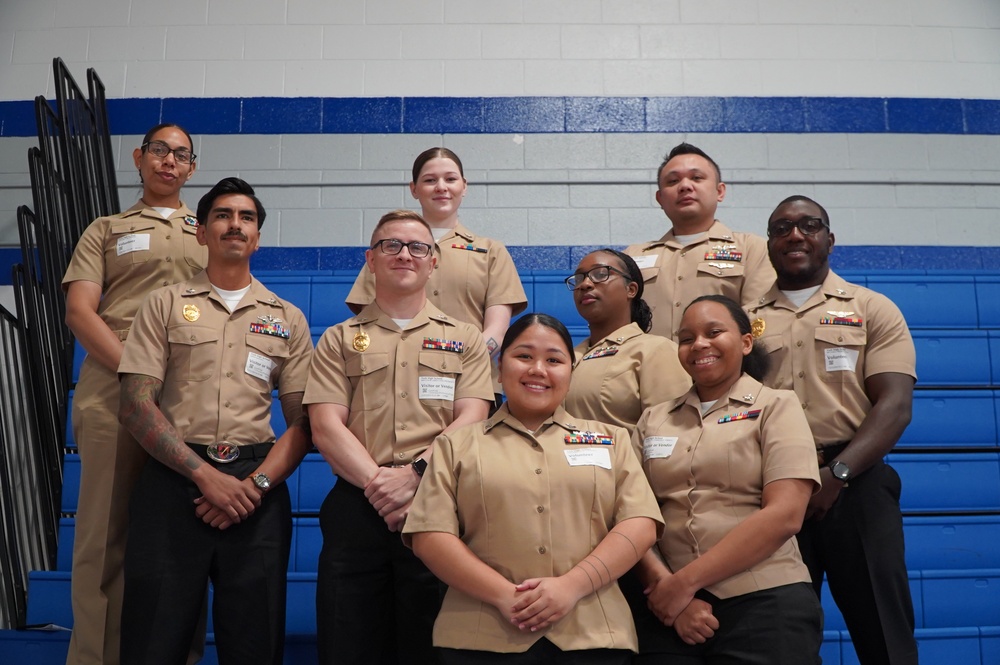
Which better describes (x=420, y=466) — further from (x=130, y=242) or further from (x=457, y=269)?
(x=130, y=242)

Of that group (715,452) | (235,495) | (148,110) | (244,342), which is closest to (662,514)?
(715,452)

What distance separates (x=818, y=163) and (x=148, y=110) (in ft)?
14.5

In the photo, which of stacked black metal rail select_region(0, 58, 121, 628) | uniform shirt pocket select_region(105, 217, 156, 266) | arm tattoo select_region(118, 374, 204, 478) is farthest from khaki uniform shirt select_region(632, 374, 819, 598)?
stacked black metal rail select_region(0, 58, 121, 628)

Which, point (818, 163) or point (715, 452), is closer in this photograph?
point (715, 452)

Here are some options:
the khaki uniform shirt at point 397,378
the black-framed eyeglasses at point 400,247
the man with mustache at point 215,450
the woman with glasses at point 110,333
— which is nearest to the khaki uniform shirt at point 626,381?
the khaki uniform shirt at point 397,378

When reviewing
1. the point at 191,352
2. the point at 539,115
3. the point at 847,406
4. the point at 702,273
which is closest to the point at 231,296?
the point at 191,352

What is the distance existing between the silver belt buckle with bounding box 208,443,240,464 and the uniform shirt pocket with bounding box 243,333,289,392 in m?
0.21

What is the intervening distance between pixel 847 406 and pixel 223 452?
1.82 metres

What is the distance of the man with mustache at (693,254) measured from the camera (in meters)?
3.26

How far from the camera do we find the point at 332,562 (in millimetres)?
Answer: 2467

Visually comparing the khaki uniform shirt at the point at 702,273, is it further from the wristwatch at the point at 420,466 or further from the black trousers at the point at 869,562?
the wristwatch at the point at 420,466

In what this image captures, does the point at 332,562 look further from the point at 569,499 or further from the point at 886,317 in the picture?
the point at 886,317

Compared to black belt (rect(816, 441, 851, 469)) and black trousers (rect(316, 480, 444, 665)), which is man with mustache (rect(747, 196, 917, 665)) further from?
black trousers (rect(316, 480, 444, 665))

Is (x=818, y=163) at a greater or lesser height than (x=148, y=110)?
lesser
